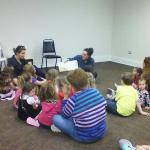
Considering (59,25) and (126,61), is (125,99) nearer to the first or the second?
(59,25)

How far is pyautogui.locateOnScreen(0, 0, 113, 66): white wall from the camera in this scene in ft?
21.9

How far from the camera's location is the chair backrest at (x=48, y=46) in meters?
7.09

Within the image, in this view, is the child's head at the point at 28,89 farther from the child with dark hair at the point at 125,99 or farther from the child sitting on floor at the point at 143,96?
the child sitting on floor at the point at 143,96

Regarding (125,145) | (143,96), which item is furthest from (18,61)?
(125,145)

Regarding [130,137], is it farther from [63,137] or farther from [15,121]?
[15,121]

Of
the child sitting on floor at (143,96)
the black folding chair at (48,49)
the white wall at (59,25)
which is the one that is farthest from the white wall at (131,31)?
the child sitting on floor at (143,96)

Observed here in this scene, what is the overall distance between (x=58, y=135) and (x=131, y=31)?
5483 millimetres

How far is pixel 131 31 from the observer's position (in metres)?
7.92

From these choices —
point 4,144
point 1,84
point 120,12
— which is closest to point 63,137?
point 4,144

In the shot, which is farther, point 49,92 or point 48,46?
→ point 48,46

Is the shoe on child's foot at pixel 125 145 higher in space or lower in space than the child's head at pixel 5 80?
lower

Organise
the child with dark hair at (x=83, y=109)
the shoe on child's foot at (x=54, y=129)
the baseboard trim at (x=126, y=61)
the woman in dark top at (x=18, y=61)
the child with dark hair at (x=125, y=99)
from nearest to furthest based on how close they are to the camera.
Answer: the child with dark hair at (x=83, y=109) < the shoe on child's foot at (x=54, y=129) < the child with dark hair at (x=125, y=99) < the woman in dark top at (x=18, y=61) < the baseboard trim at (x=126, y=61)

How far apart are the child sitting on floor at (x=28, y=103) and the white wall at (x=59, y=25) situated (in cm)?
340

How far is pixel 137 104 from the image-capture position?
3.90m
